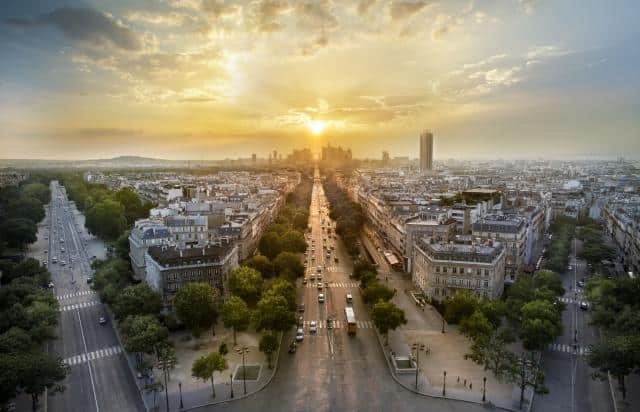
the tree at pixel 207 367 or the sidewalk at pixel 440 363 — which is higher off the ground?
the tree at pixel 207 367

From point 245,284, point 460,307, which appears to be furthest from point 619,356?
point 245,284

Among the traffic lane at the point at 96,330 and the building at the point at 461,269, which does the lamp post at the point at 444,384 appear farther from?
the traffic lane at the point at 96,330

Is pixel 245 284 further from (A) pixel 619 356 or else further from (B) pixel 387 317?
(A) pixel 619 356

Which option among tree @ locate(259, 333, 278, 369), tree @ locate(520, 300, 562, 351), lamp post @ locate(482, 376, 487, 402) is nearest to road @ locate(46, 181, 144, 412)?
tree @ locate(259, 333, 278, 369)

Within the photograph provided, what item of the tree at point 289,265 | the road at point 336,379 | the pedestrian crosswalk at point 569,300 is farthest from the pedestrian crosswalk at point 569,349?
the tree at point 289,265

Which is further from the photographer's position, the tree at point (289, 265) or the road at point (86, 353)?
the tree at point (289, 265)

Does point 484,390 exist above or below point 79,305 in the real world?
above

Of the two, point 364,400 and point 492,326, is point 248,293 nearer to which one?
point 364,400

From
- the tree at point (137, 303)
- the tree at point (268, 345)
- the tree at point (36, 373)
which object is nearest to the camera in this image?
the tree at point (36, 373)

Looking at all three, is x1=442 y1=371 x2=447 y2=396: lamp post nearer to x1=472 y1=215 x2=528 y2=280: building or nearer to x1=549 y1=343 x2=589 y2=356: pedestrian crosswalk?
x1=549 y1=343 x2=589 y2=356: pedestrian crosswalk
